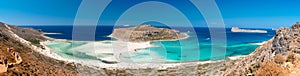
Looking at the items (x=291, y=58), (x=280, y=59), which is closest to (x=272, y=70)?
(x=280, y=59)

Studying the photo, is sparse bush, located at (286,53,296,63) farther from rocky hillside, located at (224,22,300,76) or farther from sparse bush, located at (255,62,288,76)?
sparse bush, located at (255,62,288,76)

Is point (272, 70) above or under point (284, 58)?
under

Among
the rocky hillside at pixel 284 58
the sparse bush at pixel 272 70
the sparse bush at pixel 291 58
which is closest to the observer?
the sparse bush at pixel 272 70

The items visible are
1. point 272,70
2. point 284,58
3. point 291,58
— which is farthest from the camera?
point 284,58

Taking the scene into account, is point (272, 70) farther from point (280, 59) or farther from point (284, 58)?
point (284, 58)

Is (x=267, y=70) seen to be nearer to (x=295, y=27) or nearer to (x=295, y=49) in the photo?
(x=295, y=49)

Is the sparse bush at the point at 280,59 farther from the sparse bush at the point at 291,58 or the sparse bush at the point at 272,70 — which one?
the sparse bush at the point at 272,70

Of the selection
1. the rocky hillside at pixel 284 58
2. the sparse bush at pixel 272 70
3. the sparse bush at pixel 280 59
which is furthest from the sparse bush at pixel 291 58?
the sparse bush at pixel 272 70

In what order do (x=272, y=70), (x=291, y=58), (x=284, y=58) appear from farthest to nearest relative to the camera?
(x=284, y=58) → (x=291, y=58) → (x=272, y=70)

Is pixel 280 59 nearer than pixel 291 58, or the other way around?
pixel 291 58

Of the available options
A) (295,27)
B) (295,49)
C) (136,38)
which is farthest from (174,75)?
(136,38)

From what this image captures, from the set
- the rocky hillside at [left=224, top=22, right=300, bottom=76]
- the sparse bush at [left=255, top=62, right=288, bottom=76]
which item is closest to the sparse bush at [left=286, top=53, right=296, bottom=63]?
the rocky hillside at [left=224, top=22, right=300, bottom=76]
